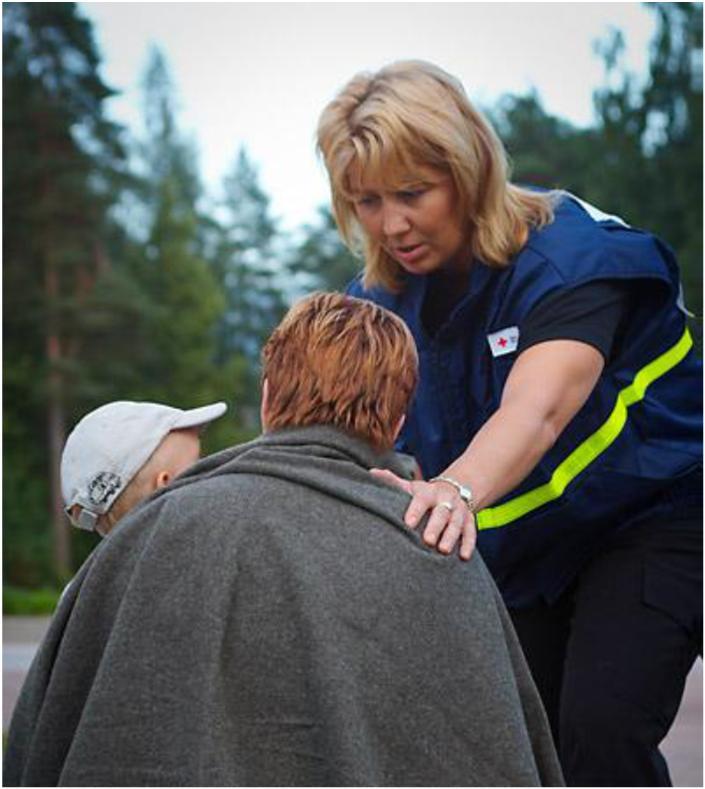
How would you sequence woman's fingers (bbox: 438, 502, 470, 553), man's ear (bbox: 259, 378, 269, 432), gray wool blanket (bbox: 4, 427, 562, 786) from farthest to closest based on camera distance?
man's ear (bbox: 259, 378, 269, 432) → woman's fingers (bbox: 438, 502, 470, 553) → gray wool blanket (bbox: 4, 427, 562, 786)

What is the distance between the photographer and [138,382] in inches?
1241

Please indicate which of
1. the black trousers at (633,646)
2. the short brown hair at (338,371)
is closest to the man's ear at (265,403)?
the short brown hair at (338,371)

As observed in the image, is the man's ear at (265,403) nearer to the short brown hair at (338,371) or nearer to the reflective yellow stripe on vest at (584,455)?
the short brown hair at (338,371)

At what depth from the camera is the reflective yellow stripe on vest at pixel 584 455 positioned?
3133mm

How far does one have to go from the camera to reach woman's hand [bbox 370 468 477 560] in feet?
7.91

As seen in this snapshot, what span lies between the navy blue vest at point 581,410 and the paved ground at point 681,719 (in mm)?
2404

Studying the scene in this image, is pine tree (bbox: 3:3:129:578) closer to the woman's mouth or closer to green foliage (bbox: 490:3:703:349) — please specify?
green foliage (bbox: 490:3:703:349)

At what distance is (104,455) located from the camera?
9.57 feet

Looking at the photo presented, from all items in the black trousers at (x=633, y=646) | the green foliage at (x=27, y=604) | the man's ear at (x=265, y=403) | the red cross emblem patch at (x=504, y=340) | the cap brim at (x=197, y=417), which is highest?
the man's ear at (x=265, y=403)

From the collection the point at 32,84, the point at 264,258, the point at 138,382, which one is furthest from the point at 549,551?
the point at 264,258

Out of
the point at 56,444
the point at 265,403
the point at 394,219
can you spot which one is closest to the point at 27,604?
the point at 56,444

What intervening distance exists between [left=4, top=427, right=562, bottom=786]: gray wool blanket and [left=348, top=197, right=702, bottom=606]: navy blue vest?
Answer: 74cm

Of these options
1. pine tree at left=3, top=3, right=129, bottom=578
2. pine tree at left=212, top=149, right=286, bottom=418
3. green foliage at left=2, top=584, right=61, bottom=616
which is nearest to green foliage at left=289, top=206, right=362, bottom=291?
pine tree at left=212, top=149, right=286, bottom=418

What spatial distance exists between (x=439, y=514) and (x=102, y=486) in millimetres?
756
